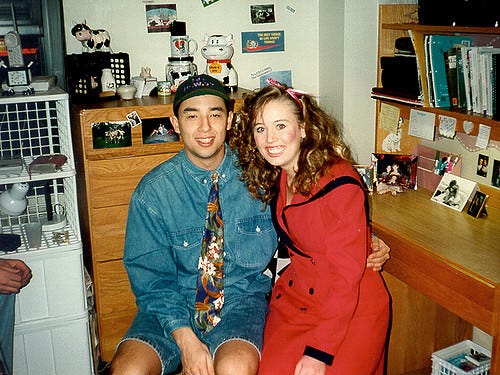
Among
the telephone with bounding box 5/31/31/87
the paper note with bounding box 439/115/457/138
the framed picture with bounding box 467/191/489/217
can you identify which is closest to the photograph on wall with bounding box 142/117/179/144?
the telephone with bounding box 5/31/31/87

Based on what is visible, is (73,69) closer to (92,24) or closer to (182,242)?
(92,24)

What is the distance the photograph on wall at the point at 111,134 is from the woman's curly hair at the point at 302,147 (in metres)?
0.60

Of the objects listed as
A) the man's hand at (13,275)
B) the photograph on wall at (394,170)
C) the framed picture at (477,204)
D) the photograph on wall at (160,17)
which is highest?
the photograph on wall at (160,17)

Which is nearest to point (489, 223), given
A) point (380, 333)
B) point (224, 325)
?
point (380, 333)

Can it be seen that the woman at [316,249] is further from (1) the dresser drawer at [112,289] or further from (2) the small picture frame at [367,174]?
(1) the dresser drawer at [112,289]

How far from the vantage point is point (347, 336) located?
5.85ft

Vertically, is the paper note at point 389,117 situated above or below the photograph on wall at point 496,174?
above

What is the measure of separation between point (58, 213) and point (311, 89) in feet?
4.79

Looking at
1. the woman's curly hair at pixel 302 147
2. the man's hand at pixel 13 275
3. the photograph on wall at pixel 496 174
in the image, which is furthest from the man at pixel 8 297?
the photograph on wall at pixel 496 174

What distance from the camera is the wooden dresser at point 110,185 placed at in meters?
2.35

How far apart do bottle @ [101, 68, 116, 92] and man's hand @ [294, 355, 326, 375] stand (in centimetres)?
153

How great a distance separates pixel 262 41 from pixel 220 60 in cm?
33

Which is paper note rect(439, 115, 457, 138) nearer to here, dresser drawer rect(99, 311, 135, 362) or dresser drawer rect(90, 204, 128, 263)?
dresser drawer rect(90, 204, 128, 263)

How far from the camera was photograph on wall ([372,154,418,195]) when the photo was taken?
2688 millimetres
